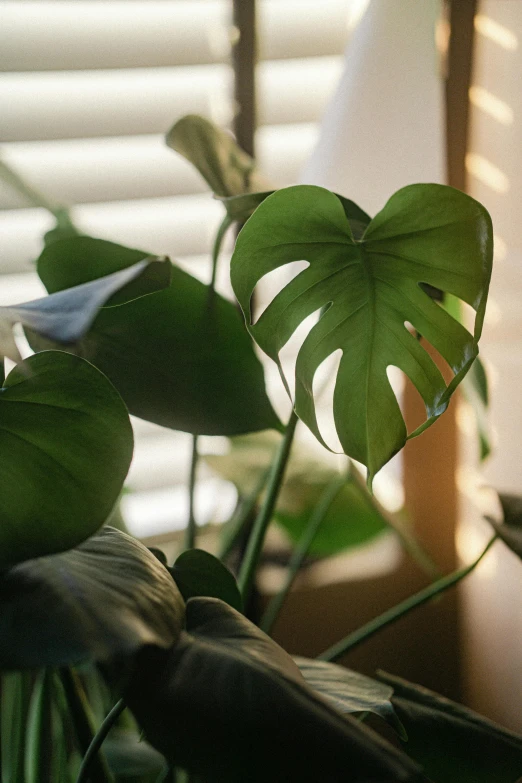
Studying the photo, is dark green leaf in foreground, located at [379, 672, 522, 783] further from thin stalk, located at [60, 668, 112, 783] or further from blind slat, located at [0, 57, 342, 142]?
blind slat, located at [0, 57, 342, 142]

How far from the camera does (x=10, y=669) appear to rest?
316 millimetres

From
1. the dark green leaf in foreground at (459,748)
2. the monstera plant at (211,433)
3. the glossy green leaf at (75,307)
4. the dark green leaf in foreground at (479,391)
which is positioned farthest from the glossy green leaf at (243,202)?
the dark green leaf in foreground at (459,748)

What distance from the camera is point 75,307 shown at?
32 cm

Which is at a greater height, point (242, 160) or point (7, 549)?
point (242, 160)

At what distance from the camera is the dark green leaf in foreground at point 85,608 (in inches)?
12.4

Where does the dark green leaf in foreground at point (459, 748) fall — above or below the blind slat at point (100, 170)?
below

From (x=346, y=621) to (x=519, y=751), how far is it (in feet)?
2.70

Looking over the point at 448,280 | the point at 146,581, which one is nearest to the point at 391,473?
the point at 448,280

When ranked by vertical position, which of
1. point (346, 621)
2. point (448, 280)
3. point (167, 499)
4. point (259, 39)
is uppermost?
point (259, 39)

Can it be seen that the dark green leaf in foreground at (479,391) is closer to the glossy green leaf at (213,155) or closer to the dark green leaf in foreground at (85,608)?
the glossy green leaf at (213,155)

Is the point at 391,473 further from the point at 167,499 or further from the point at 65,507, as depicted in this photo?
the point at 65,507

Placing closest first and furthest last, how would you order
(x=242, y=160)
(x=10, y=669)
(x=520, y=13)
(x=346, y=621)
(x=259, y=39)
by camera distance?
(x=10, y=669)
(x=242, y=160)
(x=520, y=13)
(x=259, y=39)
(x=346, y=621)

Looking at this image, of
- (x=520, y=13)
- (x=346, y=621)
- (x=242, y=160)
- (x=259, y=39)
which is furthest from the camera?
(x=346, y=621)

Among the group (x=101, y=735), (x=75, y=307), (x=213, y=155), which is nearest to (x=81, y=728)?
(x=101, y=735)
